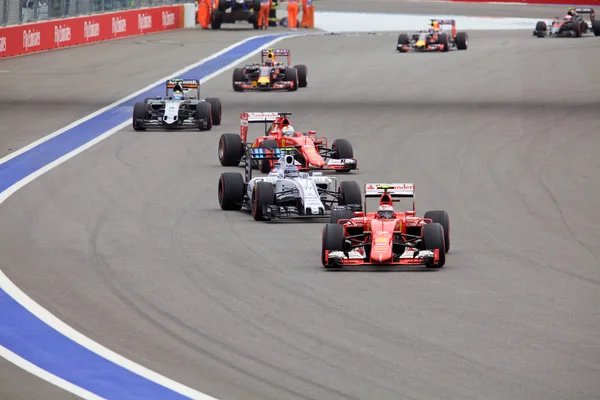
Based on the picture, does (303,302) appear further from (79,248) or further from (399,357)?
(79,248)

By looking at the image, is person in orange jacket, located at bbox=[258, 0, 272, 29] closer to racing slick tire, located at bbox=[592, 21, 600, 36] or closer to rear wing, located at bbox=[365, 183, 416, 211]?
racing slick tire, located at bbox=[592, 21, 600, 36]

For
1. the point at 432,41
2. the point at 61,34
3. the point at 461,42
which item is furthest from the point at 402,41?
the point at 61,34

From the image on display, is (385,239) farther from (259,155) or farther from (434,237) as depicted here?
(259,155)

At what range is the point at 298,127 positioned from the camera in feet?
108

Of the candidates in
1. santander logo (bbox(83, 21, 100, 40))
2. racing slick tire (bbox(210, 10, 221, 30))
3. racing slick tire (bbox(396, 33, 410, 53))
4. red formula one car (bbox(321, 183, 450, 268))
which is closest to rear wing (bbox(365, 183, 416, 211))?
red formula one car (bbox(321, 183, 450, 268))

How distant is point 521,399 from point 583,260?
21.5ft

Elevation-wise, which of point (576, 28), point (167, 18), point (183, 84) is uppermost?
point (183, 84)

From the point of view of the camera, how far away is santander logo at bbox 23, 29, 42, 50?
51.0 metres

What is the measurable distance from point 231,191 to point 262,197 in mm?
1106

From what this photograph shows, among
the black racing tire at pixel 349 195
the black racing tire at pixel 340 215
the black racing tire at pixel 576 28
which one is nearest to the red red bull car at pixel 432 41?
the black racing tire at pixel 576 28

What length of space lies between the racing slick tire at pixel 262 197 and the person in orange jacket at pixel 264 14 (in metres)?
47.7

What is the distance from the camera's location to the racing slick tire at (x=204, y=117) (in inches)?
1272

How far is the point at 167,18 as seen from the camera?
221ft

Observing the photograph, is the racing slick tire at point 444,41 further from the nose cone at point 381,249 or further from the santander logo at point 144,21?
the nose cone at point 381,249
